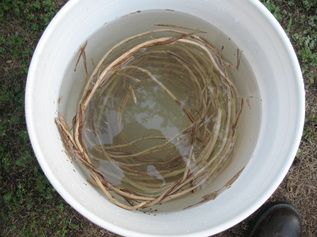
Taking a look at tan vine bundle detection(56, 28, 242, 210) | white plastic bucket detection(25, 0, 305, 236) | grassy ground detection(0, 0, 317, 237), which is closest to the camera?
white plastic bucket detection(25, 0, 305, 236)

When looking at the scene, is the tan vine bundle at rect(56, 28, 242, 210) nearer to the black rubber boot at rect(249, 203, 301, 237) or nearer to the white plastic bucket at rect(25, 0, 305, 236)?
the white plastic bucket at rect(25, 0, 305, 236)

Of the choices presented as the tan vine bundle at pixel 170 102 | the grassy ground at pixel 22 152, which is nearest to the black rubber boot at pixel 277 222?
the grassy ground at pixel 22 152

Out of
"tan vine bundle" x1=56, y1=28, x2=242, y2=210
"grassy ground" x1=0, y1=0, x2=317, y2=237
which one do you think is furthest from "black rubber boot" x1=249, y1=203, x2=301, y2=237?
"tan vine bundle" x1=56, y1=28, x2=242, y2=210

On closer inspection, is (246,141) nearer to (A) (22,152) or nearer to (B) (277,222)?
(B) (277,222)

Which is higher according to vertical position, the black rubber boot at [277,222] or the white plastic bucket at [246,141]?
the white plastic bucket at [246,141]

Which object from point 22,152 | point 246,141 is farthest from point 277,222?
point 22,152

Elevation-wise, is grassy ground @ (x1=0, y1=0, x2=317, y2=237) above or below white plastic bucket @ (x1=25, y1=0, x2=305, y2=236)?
below

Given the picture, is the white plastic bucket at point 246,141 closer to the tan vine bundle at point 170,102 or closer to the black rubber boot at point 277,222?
the tan vine bundle at point 170,102
